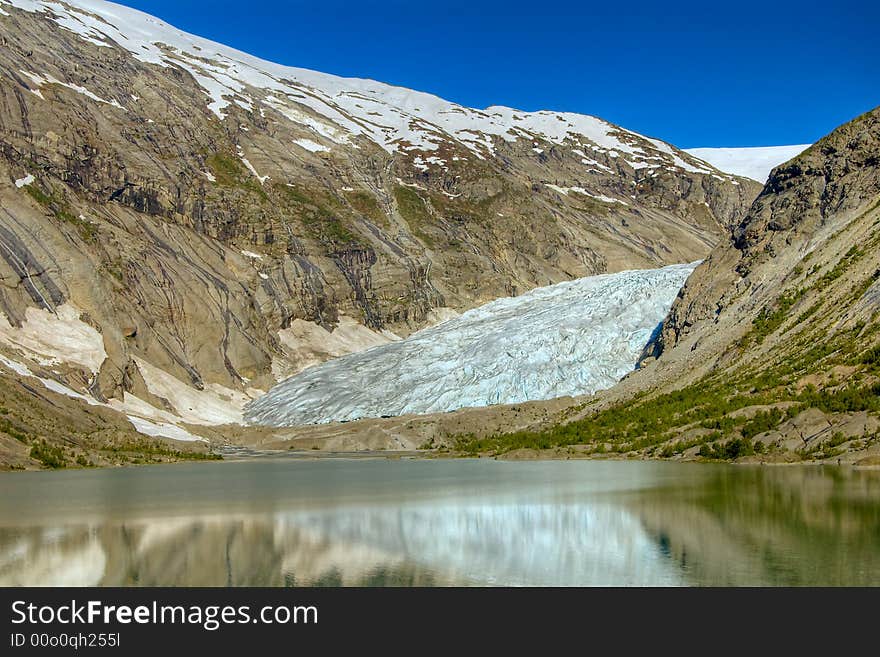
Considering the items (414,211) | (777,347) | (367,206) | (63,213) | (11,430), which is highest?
(414,211)

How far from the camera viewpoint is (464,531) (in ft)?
88.8

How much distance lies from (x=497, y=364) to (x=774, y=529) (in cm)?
7276

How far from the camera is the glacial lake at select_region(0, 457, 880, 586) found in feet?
66.0

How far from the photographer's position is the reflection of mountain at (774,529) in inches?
758

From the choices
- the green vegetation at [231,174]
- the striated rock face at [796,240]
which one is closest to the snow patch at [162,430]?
the striated rock face at [796,240]

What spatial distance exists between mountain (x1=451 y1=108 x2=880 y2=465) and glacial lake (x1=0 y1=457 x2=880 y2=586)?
4479mm

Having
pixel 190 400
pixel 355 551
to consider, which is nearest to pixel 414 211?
pixel 190 400

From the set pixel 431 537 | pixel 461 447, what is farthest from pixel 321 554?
pixel 461 447

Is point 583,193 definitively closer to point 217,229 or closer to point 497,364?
point 217,229

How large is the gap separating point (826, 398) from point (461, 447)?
37003mm

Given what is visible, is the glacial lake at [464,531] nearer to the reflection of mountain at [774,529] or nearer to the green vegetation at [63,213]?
the reflection of mountain at [774,529]

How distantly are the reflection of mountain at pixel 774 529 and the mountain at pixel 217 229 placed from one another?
41.0 metres

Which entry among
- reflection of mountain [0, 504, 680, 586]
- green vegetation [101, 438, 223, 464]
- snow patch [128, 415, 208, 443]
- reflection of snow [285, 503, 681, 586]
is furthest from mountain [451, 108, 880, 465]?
snow patch [128, 415, 208, 443]

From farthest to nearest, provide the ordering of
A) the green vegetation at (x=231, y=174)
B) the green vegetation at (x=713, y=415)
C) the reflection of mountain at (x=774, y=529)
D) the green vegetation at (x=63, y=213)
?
1. the green vegetation at (x=231, y=174)
2. the green vegetation at (x=63, y=213)
3. the green vegetation at (x=713, y=415)
4. the reflection of mountain at (x=774, y=529)
